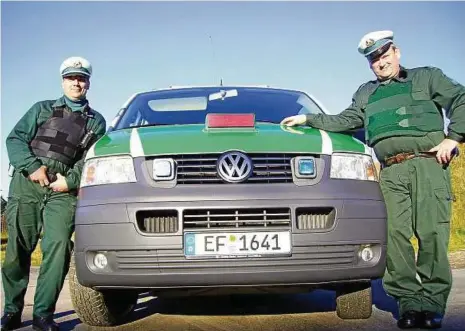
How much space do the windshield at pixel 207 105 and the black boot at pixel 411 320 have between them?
161 centimetres

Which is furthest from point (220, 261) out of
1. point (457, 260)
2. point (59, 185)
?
point (457, 260)

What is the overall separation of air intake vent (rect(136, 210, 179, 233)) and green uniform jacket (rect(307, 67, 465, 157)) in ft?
4.35

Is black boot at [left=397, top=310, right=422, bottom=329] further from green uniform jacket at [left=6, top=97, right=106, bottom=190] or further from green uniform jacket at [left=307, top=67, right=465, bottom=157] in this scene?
green uniform jacket at [left=6, top=97, right=106, bottom=190]

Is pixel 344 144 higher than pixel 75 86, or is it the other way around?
pixel 75 86

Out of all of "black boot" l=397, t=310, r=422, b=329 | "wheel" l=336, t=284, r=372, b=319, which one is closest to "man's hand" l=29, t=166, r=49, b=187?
"wheel" l=336, t=284, r=372, b=319

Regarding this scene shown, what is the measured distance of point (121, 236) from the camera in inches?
129

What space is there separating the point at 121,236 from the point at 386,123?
1.91 metres

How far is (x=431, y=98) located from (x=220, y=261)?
1.83 m

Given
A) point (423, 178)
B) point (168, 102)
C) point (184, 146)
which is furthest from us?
point (168, 102)

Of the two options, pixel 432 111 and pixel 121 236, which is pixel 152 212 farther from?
pixel 432 111

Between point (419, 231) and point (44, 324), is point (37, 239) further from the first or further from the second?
point (419, 231)

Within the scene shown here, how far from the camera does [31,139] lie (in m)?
4.09

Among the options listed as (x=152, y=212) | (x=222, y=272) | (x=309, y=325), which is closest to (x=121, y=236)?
(x=152, y=212)

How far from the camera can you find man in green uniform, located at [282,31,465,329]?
12.4 feet
